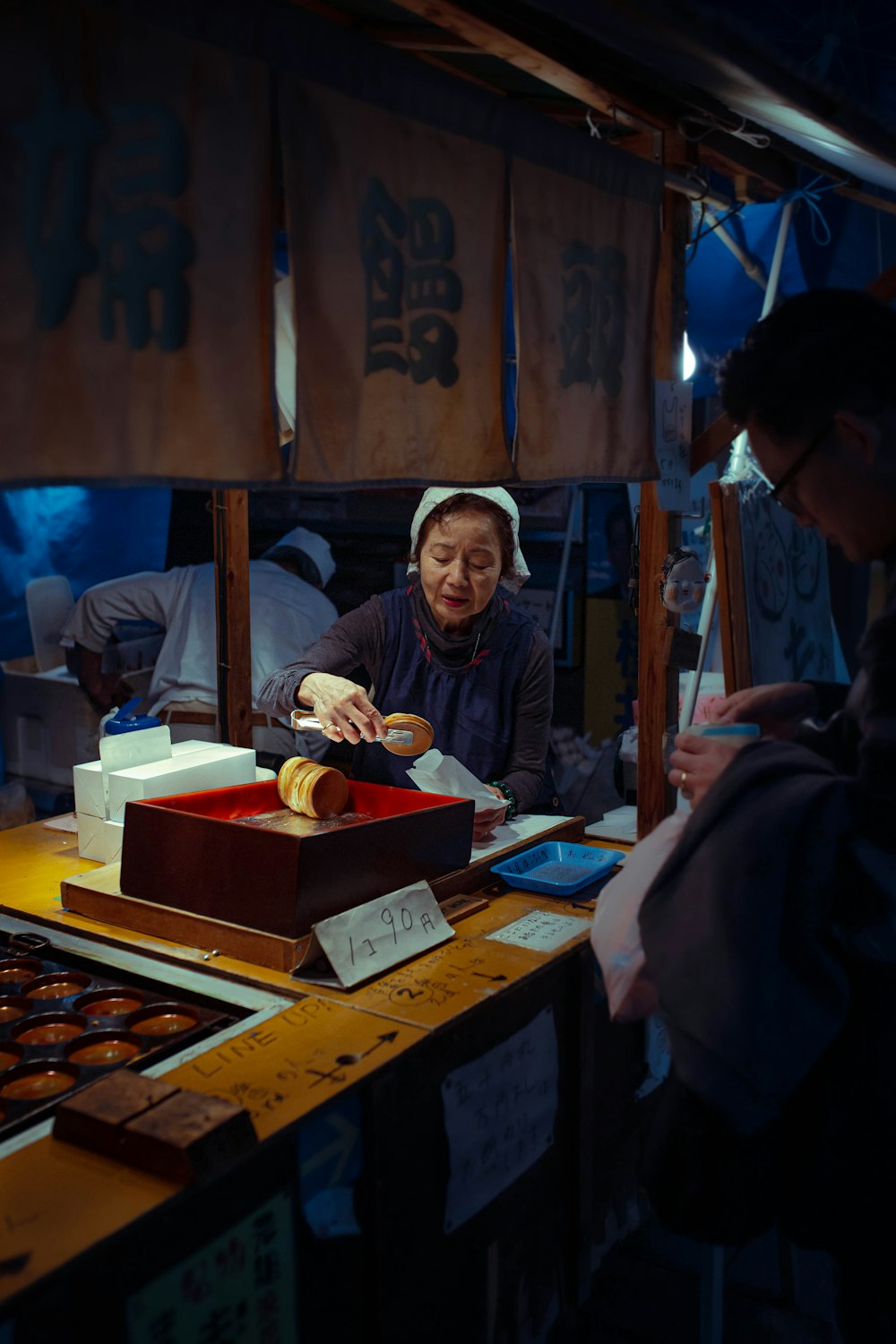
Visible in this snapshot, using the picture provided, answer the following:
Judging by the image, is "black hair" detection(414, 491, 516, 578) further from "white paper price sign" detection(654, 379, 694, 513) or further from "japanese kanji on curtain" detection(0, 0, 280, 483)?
"japanese kanji on curtain" detection(0, 0, 280, 483)

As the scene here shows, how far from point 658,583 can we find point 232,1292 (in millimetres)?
2757

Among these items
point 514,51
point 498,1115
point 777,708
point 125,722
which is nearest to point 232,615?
point 125,722

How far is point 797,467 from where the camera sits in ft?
5.88

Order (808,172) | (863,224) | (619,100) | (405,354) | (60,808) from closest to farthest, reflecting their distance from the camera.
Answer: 1. (405,354)
2. (619,100)
3. (808,172)
4. (863,224)
5. (60,808)

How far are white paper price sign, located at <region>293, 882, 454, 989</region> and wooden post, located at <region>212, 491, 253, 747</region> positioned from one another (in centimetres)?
221

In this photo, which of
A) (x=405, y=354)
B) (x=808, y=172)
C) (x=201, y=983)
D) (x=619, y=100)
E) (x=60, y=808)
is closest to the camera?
(x=201, y=983)

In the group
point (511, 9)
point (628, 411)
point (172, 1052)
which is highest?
point (511, 9)

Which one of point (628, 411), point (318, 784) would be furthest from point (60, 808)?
point (628, 411)

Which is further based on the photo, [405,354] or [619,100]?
[619,100]

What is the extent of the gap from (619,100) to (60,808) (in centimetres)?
570

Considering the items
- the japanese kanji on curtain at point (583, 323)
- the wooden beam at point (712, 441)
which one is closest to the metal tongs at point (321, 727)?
the japanese kanji on curtain at point (583, 323)

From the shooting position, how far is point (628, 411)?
11.4 feet

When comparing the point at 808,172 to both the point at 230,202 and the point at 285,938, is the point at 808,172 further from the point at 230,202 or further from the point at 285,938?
the point at 285,938

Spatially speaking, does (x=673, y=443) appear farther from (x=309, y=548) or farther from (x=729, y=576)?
(x=309, y=548)
